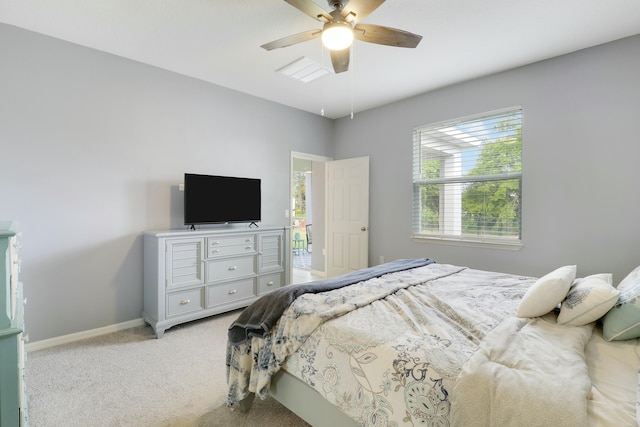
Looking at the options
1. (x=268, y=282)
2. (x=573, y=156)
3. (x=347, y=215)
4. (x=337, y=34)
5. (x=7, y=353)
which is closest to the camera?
(x=7, y=353)

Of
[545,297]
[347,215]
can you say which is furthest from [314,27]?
[347,215]

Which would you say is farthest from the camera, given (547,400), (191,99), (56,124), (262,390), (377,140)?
(377,140)


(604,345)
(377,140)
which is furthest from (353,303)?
(377,140)

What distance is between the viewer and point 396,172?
439 cm

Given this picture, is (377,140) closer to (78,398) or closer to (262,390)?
(262,390)

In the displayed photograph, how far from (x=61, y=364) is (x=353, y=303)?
8.01ft

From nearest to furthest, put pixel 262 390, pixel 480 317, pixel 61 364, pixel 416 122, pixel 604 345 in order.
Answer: pixel 604 345 < pixel 480 317 < pixel 262 390 < pixel 61 364 < pixel 416 122

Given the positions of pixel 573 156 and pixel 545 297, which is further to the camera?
pixel 573 156

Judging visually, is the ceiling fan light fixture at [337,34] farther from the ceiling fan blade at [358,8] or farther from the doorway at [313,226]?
the doorway at [313,226]

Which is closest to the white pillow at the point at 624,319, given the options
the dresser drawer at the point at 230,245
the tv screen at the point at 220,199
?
the dresser drawer at the point at 230,245

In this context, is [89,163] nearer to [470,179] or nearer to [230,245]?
[230,245]

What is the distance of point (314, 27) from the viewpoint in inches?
102

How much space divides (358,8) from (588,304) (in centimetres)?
203

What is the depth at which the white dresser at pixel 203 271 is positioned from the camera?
9.68 feet
